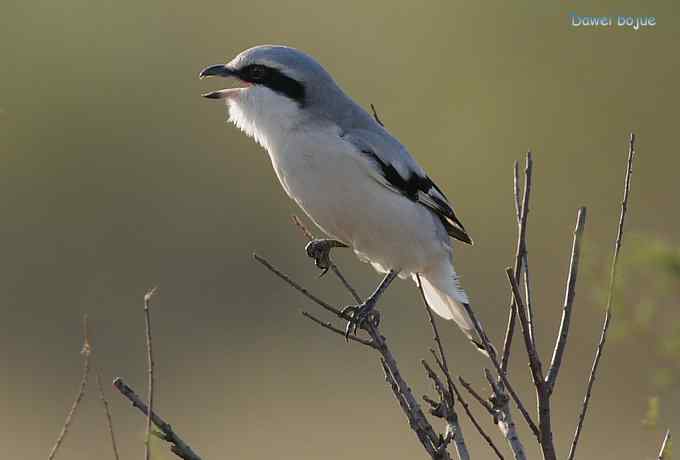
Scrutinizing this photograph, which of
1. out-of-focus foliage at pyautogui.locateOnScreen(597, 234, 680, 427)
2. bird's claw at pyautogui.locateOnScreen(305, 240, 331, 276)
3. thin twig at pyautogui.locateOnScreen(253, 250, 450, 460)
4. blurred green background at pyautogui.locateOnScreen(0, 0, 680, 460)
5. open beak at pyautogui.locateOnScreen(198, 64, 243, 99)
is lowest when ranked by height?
thin twig at pyautogui.locateOnScreen(253, 250, 450, 460)

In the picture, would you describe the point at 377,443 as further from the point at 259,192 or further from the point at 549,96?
the point at 549,96

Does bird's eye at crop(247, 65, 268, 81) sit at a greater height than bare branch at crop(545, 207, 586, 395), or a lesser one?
greater

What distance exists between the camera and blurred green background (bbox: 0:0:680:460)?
8062mm

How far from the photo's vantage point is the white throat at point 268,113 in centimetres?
372

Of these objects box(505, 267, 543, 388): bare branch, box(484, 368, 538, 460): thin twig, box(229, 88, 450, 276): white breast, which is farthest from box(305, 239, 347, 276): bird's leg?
box(505, 267, 543, 388): bare branch

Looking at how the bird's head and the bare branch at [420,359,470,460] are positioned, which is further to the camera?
the bird's head

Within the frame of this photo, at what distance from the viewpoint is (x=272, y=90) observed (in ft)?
12.3

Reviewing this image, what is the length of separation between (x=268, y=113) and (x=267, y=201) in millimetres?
6882

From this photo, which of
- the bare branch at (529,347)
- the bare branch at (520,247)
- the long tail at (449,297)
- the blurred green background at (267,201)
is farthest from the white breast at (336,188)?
the blurred green background at (267,201)

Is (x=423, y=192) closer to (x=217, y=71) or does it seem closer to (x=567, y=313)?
(x=217, y=71)

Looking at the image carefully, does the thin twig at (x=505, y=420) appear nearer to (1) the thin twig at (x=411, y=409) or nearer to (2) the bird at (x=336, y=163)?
(1) the thin twig at (x=411, y=409)

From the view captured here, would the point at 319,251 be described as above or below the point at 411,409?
above

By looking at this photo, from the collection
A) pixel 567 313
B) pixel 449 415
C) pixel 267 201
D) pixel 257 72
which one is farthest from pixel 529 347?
pixel 267 201

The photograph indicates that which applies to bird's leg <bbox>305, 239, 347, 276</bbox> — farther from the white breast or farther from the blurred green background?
the blurred green background
